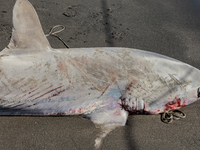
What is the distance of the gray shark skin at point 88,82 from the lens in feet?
8.37

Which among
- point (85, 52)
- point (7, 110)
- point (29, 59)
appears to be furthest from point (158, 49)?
point (7, 110)

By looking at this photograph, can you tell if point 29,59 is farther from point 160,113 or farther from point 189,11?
point 189,11

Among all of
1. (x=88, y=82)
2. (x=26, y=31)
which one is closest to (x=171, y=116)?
(x=88, y=82)

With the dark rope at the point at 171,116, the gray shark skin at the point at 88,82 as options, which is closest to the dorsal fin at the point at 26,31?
the gray shark skin at the point at 88,82

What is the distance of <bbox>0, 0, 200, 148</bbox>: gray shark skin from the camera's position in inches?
100

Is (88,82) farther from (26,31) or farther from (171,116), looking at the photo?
(171,116)

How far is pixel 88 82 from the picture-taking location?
8.52ft

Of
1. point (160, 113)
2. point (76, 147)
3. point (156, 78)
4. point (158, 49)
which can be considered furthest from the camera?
point (158, 49)

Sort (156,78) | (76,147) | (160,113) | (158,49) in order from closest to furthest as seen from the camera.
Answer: (76,147), (156,78), (160,113), (158,49)

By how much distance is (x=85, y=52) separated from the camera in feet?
9.03

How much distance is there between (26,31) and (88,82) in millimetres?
1087

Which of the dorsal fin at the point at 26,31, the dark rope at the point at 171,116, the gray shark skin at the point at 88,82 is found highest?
the dorsal fin at the point at 26,31

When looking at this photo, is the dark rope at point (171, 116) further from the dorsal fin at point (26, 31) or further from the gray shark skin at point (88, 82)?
the dorsal fin at point (26, 31)

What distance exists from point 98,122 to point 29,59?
1183 millimetres
